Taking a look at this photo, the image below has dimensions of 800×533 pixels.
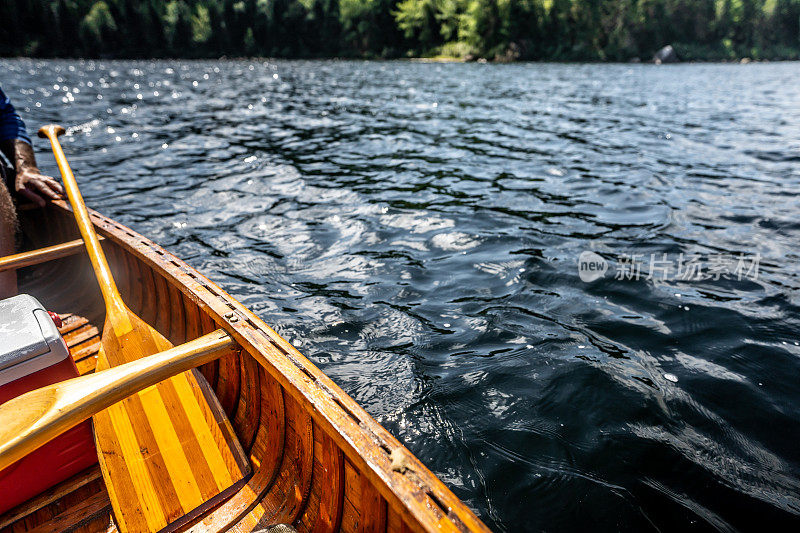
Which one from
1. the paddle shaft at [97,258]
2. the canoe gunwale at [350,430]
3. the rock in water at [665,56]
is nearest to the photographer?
the canoe gunwale at [350,430]

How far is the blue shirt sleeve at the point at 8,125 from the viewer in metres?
4.87

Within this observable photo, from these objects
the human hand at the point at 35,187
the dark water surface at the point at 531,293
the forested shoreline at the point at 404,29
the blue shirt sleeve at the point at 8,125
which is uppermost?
the forested shoreline at the point at 404,29

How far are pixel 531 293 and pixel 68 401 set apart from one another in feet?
13.4

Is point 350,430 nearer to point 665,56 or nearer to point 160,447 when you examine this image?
point 160,447

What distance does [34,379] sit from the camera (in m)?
2.16

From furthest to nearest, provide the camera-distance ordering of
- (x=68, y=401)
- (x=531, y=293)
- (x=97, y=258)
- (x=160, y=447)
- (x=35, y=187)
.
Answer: (x=35, y=187)
(x=531, y=293)
(x=97, y=258)
(x=160, y=447)
(x=68, y=401)

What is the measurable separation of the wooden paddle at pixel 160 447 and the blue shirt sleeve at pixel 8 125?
129 inches

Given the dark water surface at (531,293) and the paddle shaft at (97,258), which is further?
the paddle shaft at (97,258)

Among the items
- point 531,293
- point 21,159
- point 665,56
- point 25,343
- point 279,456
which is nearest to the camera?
point 25,343

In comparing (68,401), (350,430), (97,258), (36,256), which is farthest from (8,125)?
(350,430)

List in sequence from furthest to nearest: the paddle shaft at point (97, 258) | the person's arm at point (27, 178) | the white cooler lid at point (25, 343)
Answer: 1. the person's arm at point (27, 178)
2. the paddle shaft at point (97, 258)
3. the white cooler lid at point (25, 343)

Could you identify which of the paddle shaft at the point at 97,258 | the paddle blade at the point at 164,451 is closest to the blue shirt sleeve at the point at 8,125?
the paddle shaft at the point at 97,258

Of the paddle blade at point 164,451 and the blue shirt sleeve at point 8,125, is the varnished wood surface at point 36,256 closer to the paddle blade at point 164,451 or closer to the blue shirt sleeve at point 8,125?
the paddle blade at point 164,451

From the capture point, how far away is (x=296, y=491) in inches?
89.0
